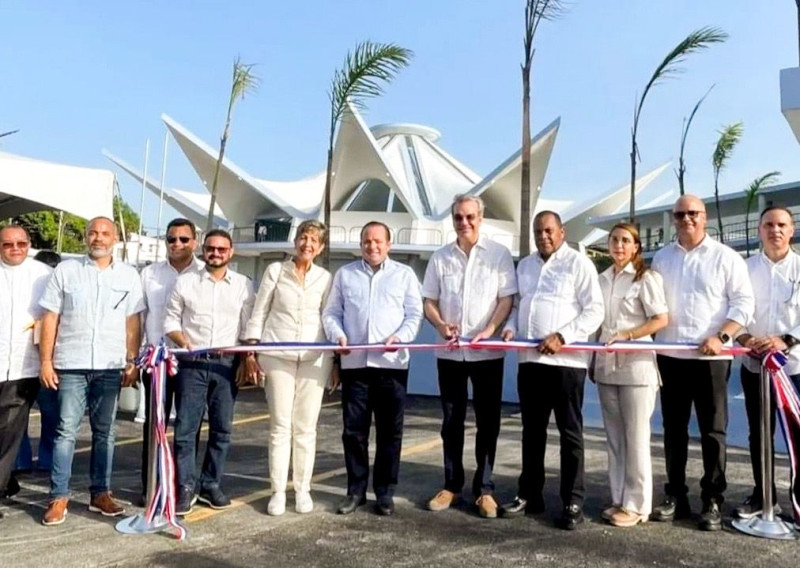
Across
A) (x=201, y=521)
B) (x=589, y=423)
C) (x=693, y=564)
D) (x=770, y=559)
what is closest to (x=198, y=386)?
(x=201, y=521)

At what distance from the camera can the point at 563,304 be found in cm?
405

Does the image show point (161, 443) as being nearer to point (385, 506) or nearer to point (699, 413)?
point (385, 506)

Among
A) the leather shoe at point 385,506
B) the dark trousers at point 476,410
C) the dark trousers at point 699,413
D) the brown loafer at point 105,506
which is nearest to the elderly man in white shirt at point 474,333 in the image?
the dark trousers at point 476,410

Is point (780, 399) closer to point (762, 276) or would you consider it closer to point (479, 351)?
point (762, 276)

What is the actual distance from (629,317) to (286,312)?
2.08 meters

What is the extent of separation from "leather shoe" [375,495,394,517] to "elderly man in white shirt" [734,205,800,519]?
2.06 metres

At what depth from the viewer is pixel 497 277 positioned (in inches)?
169

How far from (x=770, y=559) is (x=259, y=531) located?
269cm

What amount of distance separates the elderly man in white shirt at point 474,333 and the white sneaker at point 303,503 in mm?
750

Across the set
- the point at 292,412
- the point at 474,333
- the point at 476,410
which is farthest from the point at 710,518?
the point at 292,412

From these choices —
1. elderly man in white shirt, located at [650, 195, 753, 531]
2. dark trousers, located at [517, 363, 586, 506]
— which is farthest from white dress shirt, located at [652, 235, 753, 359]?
dark trousers, located at [517, 363, 586, 506]

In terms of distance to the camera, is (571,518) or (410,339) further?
(410,339)

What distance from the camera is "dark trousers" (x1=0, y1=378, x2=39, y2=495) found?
405cm

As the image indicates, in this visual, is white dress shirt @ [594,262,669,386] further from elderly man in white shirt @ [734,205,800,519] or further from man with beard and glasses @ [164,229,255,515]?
man with beard and glasses @ [164,229,255,515]
